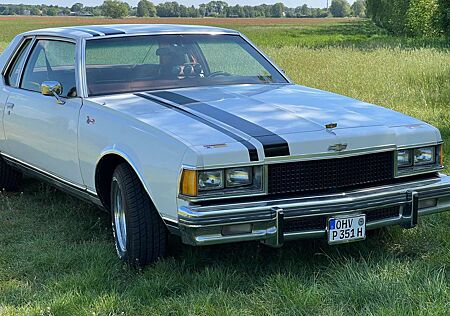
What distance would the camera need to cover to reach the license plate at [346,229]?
3.81 m

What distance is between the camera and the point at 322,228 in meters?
3.80

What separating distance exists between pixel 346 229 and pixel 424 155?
765mm

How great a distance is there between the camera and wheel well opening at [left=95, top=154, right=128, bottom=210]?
4434mm

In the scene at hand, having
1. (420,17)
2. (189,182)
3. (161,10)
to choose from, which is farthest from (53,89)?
(161,10)

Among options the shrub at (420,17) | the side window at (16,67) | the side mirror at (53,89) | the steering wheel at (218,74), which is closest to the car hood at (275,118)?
the steering wheel at (218,74)

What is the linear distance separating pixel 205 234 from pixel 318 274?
80 cm

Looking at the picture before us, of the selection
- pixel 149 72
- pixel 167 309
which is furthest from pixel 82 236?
pixel 167 309

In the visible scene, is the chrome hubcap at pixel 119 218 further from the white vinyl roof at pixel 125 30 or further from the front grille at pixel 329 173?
the white vinyl roof at pixel 125 30

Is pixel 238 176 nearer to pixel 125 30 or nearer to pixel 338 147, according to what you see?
pixel 338 147

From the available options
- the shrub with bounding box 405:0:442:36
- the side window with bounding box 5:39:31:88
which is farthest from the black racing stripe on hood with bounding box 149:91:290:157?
the shrub with bounding box 405:0:442:36

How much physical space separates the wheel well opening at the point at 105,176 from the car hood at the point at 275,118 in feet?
Result: 1.11

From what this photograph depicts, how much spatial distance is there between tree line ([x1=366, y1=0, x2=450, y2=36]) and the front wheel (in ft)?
94.7

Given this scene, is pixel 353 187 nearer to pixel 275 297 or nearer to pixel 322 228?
pixel 322 228

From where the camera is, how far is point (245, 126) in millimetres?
3941
